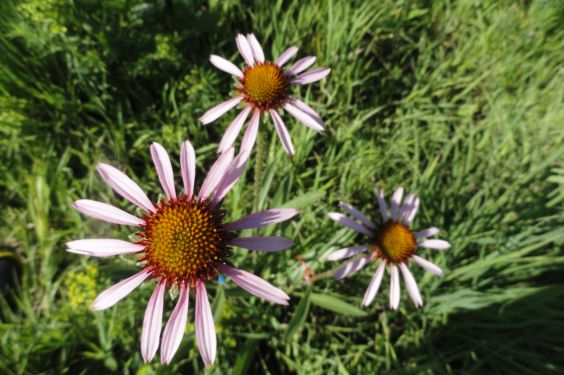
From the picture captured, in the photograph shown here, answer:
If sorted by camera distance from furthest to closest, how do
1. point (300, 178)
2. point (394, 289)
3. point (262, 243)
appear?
point (300, 178), point (394, 289), point (262, 243)

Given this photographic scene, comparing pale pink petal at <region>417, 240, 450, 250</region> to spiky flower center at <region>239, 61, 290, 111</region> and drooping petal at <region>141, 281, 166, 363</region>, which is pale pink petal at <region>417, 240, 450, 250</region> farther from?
drooping petal at <region>141, 281, 166, 363</region>

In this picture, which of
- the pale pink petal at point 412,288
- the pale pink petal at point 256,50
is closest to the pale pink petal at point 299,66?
the pale pink petal at point 256,50

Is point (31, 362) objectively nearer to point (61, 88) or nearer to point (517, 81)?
point (61, 88)

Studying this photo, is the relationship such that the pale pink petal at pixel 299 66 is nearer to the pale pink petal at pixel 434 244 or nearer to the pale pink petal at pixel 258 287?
the pale pink petal at pixel 258 287

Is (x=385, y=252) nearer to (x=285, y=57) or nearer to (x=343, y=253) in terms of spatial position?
(x=343, y=253)

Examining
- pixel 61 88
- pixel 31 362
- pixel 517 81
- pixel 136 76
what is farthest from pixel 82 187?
pixel 517 81

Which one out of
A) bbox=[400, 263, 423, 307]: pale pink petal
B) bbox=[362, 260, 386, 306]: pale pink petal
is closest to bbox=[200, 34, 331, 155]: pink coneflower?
bbox=[362, 260, 386, 306]: pale pink petal

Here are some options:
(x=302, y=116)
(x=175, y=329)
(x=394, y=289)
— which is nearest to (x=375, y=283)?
(x=394, y=289)
